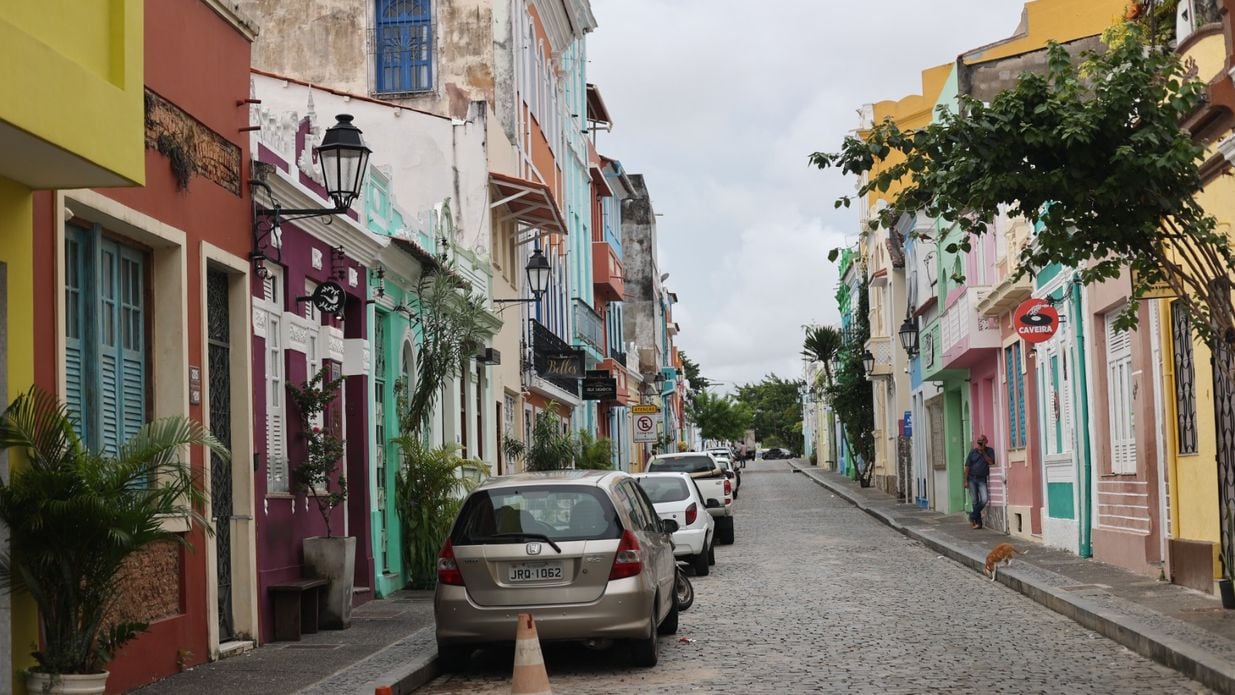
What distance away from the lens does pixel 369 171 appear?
18516 mm

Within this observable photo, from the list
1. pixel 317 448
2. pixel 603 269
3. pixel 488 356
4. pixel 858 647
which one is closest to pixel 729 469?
pixel 603 269

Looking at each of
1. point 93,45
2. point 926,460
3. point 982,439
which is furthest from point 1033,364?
point 93,45

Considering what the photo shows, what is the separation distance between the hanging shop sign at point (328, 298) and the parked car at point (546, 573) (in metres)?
3.75

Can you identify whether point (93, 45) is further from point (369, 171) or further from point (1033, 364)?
point (1033, 364)

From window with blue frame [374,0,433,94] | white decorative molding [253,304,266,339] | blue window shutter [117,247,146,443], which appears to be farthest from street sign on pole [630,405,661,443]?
blue window shutter [117,247,146,443]

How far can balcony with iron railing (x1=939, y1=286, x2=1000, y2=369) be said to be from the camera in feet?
96.0

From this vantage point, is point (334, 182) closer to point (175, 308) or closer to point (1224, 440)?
point (175, 308)

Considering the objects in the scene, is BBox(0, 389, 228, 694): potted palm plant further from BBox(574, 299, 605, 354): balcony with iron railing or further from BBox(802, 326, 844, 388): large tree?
BBox(802, 326, 844, 388): large tree

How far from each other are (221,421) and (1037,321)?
11.8 m

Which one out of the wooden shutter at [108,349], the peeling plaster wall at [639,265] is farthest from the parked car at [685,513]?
the peeling plaster wall at [639,265]

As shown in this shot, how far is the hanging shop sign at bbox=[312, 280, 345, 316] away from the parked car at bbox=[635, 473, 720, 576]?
6.90 m

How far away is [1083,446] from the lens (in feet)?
73.0

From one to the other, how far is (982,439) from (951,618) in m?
15.2

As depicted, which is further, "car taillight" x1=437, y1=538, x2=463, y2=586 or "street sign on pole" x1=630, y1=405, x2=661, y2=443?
"street sign on pole" x1=630, y1=405, x2=661, y2=443
